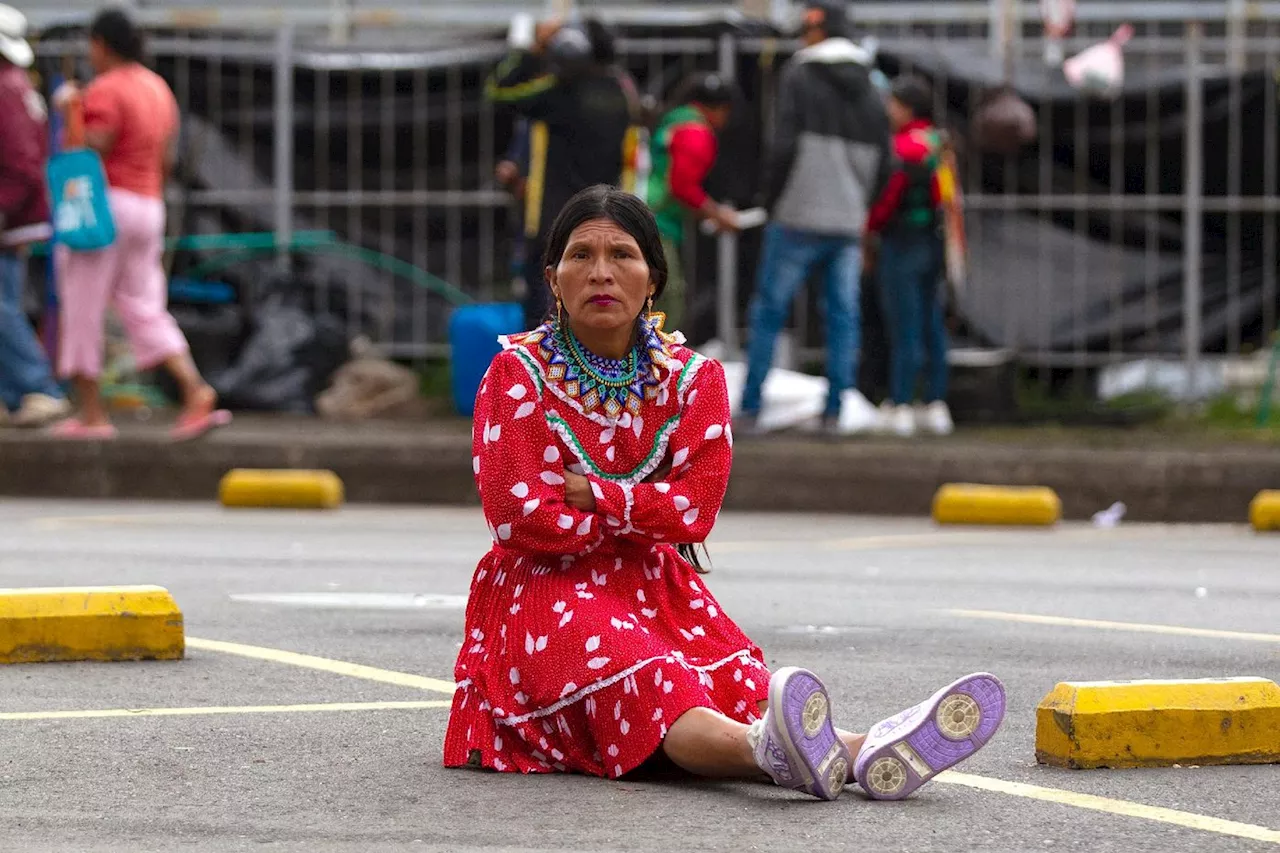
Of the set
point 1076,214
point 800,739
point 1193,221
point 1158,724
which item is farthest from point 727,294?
point 800,739

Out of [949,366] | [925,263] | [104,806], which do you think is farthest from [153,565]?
[949,366]

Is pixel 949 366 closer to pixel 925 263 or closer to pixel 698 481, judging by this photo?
pixel 925 263

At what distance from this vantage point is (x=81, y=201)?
12.1 m

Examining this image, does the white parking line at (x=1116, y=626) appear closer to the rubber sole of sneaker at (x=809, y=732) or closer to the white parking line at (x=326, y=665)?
the white parking line at (x=326, y=665)

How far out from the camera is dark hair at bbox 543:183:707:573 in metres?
4.96

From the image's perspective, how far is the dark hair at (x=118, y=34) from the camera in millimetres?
12336

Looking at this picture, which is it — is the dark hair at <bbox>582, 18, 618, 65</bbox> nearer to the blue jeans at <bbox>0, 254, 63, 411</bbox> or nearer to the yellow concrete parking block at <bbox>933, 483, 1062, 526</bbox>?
the yellow concrete parking block at <bbox>933, 483, 1062, 526</bbox>

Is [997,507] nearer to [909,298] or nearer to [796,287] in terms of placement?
[796,287]

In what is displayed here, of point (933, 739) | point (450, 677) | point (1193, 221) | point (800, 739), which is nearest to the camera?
point (800, 739)

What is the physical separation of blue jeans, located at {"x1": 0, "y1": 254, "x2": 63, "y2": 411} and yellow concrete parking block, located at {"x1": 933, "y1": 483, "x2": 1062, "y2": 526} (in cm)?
485

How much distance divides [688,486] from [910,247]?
337 inches

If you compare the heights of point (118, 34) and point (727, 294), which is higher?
point (118, 34)

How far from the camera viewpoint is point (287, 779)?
4.69m

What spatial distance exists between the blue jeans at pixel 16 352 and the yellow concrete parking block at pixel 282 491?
1539mm
